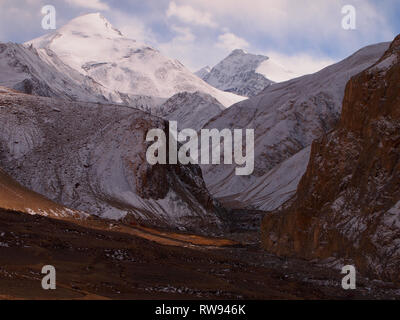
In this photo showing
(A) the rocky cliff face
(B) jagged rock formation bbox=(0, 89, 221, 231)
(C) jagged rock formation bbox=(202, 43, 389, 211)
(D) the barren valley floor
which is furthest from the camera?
(C) jagged rock formation bbox=(202, 43, 389, 211)

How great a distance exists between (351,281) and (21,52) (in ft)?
438

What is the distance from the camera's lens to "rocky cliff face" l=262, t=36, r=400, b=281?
22812 mm

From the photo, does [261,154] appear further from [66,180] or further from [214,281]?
[214,281]

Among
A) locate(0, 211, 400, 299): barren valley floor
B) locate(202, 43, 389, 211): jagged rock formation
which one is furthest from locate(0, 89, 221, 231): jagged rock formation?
locate(202, 43, 389, 211): jagged rock formation

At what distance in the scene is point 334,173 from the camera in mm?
29359

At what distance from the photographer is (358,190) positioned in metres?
26.4

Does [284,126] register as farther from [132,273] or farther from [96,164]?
[132,273]

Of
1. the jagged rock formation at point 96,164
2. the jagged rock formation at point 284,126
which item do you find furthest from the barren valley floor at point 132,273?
the jagged rock formation at point 284,126

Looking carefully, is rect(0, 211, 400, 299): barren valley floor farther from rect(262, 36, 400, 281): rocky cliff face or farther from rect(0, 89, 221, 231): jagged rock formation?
rect(0, 89, 221, 231): jagged rock formation

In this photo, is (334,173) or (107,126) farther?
(107,126)

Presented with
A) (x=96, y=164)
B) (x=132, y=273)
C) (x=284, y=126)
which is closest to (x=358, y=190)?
(x=132, y=273)

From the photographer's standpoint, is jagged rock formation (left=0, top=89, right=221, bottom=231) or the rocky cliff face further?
jagged rock formation (left=0, top=89, right=221, bottom=231)
